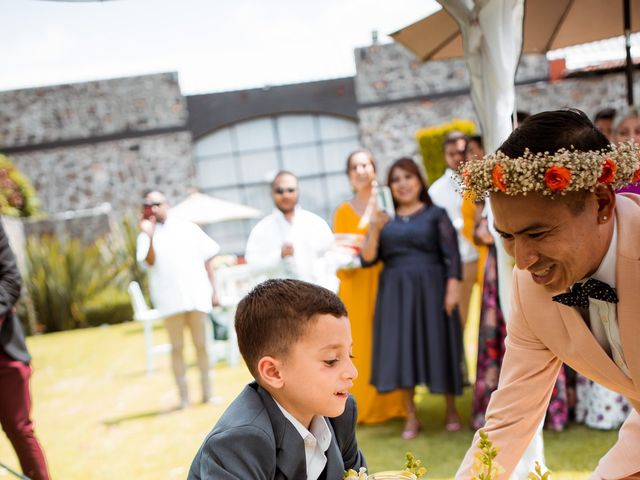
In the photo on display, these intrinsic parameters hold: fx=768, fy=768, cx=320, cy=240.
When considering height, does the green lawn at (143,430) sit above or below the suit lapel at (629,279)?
below

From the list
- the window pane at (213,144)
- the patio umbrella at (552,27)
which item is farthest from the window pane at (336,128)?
the patio umbrella at (552,27)

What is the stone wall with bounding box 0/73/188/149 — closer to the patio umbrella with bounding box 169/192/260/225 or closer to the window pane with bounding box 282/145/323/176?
the window pane with bounding box 282/145/323/176

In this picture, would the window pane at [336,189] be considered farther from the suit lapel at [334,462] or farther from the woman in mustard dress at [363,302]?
the suit lapel at [334,462]

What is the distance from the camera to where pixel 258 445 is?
166 centimetres

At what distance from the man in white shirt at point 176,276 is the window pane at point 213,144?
9.68 m

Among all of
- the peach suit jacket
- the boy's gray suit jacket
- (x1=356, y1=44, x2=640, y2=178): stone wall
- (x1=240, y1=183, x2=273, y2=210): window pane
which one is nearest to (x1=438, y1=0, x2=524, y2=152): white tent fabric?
the peach suit jacket

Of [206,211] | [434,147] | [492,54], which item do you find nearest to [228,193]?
[206,211]

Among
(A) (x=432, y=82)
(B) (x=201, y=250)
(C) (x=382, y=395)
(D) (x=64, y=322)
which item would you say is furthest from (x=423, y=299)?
(A) (x=432, y=82)

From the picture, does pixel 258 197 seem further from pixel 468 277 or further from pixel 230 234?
pixel 468 277

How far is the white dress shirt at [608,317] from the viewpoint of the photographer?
5.81 ft

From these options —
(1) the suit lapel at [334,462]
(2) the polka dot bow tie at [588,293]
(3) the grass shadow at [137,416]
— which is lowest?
(3) the grass shadow at [137,416]

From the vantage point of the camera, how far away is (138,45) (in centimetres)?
1465

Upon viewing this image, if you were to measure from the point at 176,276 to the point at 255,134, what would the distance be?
10170mm

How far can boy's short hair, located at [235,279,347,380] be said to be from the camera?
70.3 inches
